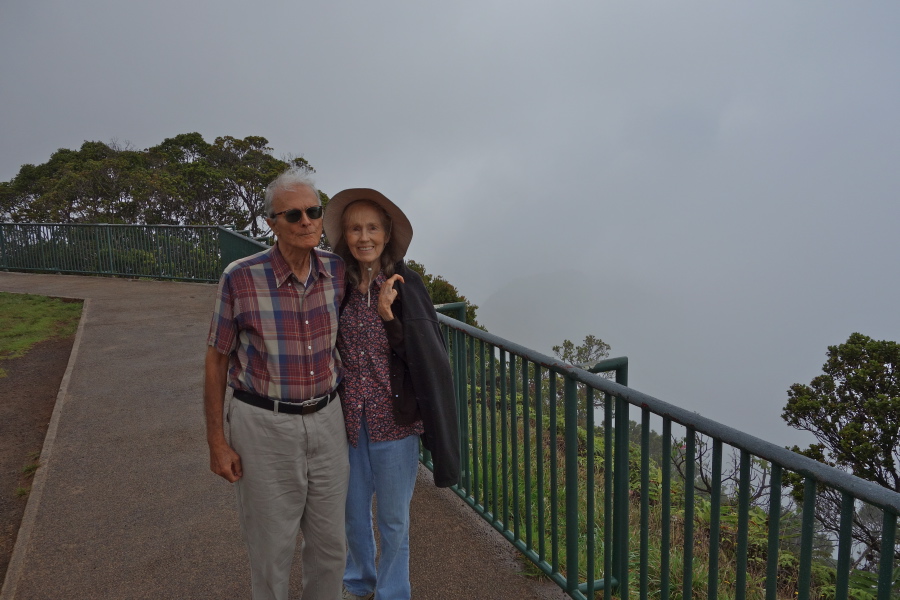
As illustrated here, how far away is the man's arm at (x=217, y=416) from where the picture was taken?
242 cm

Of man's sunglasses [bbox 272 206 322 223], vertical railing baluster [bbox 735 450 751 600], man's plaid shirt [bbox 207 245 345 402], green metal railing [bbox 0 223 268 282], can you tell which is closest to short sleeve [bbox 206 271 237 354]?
man's plaid shirt [bbox 207 245 345 402]

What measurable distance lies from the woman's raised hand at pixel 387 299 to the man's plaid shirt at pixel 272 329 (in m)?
0.20

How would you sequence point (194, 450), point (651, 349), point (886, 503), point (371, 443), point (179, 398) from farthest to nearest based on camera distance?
point (651, 349) → point (179, 398) → point (194, 450) → point (371, 443) → point (886, 503)

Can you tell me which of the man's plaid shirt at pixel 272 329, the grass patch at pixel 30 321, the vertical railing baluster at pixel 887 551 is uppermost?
the man's plaid shirt at pixel 272 329

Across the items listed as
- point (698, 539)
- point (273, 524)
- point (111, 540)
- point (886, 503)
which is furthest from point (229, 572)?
point (698, 539)

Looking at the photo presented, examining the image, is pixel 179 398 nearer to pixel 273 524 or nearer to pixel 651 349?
pixel 273 524

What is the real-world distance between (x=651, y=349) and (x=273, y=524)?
439 ft

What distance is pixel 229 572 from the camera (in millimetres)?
3447

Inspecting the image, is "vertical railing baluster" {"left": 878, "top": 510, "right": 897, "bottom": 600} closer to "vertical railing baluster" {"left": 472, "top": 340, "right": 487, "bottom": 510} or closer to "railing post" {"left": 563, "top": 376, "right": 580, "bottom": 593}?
"railing post" {"left": 563, "top": 376, "right": 580, "bottom": 593}

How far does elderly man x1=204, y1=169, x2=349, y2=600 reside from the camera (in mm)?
2371

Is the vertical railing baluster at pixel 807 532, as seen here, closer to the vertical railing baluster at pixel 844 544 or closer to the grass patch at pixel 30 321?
the vertical railing baluster at pixel 844 544

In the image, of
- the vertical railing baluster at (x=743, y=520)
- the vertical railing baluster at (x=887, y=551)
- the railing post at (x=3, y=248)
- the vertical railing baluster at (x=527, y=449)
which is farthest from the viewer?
the railing post at (x=3, y=248)

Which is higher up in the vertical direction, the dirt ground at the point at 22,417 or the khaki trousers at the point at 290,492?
the khaki trousers at the point at 290,492

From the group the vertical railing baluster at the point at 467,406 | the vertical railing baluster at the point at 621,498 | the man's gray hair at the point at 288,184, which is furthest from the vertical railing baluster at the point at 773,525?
the vertical railing baluster at the point at 467,406
